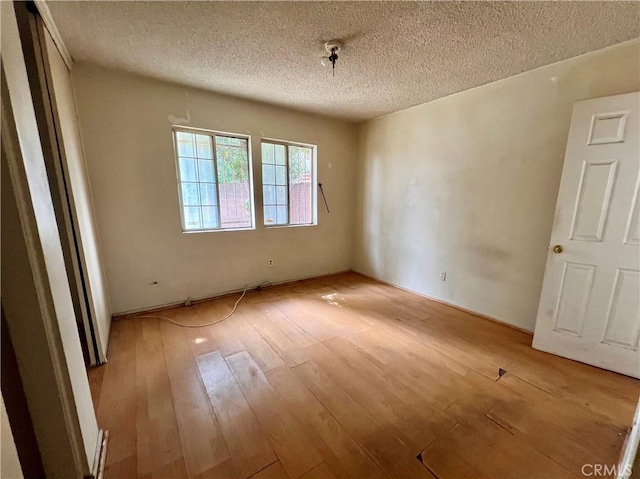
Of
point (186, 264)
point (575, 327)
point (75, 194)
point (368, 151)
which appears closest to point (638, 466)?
point (575, 327)

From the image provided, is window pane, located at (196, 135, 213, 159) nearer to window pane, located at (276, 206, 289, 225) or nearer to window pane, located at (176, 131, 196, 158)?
window pane, located at (176, 131, 196, 158)

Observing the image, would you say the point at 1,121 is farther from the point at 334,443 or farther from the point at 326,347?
the point at 326,347

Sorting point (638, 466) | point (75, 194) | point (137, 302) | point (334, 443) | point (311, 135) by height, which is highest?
point (311, 135)

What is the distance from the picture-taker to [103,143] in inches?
94.6

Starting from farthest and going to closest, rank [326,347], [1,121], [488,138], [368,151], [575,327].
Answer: [368,151], [488,138], [326,347], [575,327], [1,121]

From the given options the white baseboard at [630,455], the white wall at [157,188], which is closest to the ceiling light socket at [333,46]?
the white wall at [157,188]

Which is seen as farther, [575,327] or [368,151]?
[368,151]

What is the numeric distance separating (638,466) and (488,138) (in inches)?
103

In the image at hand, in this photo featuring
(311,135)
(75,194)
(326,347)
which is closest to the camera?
(75,194)

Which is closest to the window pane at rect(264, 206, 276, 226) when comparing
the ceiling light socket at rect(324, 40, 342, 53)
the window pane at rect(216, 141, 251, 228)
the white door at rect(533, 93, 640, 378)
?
the window pane at rect(216, 141, 251, 228)

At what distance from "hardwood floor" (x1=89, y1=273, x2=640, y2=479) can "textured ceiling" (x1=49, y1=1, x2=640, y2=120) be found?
245cm

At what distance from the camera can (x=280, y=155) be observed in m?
3.58

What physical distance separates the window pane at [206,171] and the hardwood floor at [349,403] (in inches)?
65.3

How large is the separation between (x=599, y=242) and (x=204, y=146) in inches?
151
